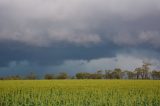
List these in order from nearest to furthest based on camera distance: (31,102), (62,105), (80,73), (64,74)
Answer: (62,105) < (31,102) < (64,74) < (80,73)

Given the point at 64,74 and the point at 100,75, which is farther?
the point at 100,75

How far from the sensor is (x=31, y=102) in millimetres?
20156

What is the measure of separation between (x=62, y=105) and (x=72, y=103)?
0.54 meters

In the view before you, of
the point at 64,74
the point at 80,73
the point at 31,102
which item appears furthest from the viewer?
the point at 80,73

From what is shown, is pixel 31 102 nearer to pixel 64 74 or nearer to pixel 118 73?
pixel 64 74

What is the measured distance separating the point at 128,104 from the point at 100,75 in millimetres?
93354

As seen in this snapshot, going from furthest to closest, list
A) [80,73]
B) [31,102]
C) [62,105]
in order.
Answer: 1. [80,73]
2. [31,102]
3. [62,105]

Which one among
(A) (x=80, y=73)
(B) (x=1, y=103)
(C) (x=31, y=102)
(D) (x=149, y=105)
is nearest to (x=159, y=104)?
(D) (x=149, y=105)

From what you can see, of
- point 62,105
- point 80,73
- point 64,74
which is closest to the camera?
point 62,105

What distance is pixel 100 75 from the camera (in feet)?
370

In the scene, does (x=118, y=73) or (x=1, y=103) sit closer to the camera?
(x=1, y=103)

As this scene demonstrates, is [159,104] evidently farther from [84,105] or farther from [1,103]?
[1,103]

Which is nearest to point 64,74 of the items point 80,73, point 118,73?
point 80,73

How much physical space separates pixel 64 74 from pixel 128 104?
281ft
